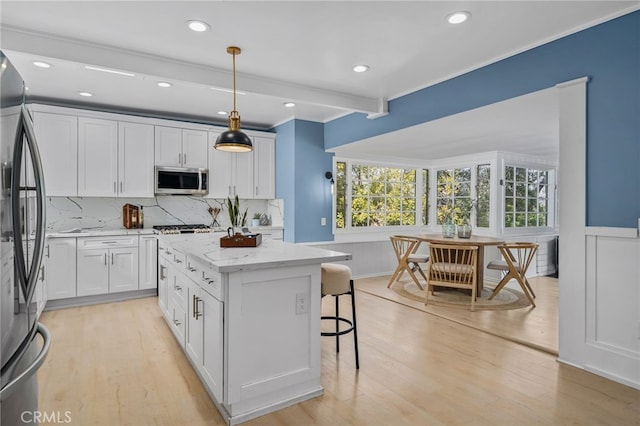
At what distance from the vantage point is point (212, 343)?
7.14 ft

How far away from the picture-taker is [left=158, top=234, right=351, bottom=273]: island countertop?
204cm

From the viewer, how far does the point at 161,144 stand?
4.99 meters

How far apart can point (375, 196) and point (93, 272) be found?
4199mm

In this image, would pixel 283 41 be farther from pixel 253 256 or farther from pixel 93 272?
pixel 93 272

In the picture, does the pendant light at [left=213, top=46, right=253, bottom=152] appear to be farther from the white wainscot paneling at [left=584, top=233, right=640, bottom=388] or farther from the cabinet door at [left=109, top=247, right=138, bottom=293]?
the white wainscot paneling at [left=584, top=233, right=640, bottom=388]

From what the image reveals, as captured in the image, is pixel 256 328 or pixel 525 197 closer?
pixel 256 328

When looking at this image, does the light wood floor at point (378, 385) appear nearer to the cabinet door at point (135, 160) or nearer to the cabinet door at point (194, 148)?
the cabinet door at point (135, 160)

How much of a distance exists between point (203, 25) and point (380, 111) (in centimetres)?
229

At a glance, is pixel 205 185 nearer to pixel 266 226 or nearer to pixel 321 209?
pixel 266 226

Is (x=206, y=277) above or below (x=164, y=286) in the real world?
above

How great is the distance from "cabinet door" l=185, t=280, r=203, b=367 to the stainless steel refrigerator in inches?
39.2

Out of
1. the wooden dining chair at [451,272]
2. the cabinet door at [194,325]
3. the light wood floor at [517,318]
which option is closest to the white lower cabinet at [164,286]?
the cabinet door at [194,325]
